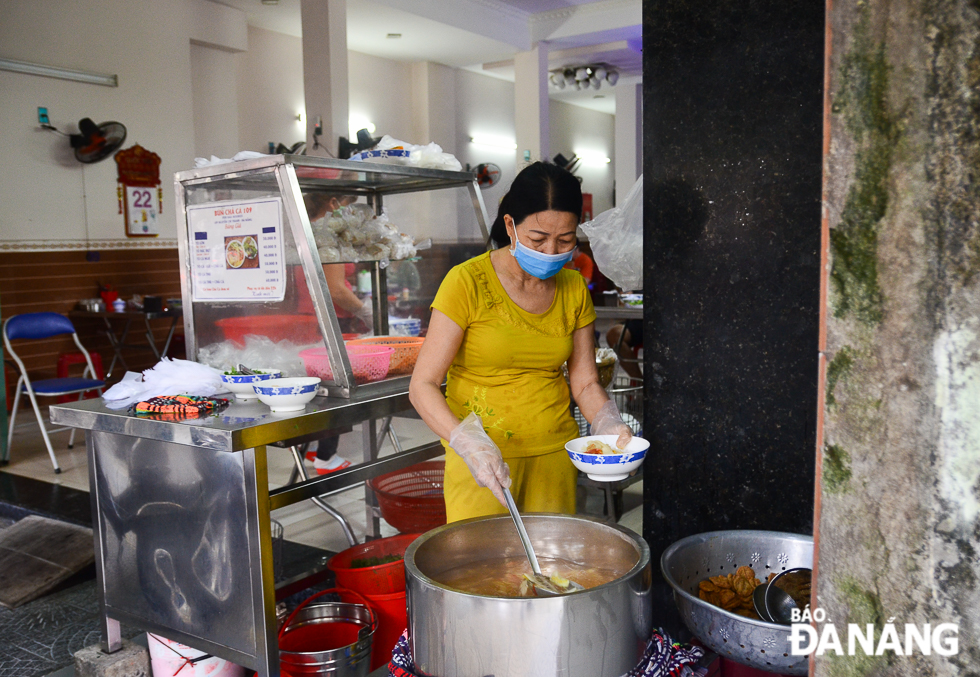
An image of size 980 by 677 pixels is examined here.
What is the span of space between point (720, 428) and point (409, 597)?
0.82 m

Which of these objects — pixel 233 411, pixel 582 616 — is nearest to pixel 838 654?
pixel 582 616

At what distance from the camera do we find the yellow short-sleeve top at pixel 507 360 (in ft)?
6.34

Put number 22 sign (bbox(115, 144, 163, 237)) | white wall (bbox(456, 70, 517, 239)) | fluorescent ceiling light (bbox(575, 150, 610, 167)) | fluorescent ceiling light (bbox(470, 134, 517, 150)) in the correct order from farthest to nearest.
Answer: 1. fluorescent ceiling light (bbox(575, 150, 610, 167))
2. fluorescent ceiling light (bbox(470, 134, 517, 150))
3. white wall (bbox(456, 70, 517, 239))
4. number 22 sign (bbox(115, 144, 163, 237))

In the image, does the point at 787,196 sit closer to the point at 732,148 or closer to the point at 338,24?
the point at 732,148

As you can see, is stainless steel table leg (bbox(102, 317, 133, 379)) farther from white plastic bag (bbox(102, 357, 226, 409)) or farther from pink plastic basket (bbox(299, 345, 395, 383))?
pink plastic basket (bbox(299, 345, 395, 383))

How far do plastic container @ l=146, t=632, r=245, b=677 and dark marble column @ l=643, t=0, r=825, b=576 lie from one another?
142 centimetres

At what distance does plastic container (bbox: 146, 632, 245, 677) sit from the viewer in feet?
7.54

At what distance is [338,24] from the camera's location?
706cm

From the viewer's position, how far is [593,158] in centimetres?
1505

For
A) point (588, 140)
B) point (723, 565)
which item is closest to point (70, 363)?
point (723, 565)

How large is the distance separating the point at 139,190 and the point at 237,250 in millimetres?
5392

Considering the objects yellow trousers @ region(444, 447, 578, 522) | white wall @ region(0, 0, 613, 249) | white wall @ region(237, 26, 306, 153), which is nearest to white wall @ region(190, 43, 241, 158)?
white wall @ region(0, 0, 613, 249)

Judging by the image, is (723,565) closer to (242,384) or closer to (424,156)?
(242,384)

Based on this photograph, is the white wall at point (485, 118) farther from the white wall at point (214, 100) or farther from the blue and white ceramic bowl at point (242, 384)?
the blue and white ceramic bowl at point (242, 384)
